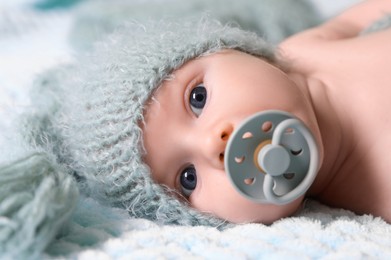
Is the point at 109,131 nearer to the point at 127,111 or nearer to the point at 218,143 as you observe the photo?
the point at 127,111

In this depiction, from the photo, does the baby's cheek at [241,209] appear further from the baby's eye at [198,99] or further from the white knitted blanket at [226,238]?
the baby's eye at [198,99]

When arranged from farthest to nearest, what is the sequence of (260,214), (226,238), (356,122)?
(356,122), (260,214), (226,238)

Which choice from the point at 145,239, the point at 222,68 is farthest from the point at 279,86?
the point at 145,239

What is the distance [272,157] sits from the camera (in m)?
0.89

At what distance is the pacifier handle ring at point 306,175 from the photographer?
2.95 feet

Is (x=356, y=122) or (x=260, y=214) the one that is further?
(x=356, y=122)

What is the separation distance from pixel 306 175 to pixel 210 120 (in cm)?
18

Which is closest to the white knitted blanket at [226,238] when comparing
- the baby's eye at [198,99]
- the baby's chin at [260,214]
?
the baby's chin at [260,214]

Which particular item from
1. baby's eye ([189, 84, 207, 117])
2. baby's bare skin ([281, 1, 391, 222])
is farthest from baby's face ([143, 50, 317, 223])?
baby's bare skin ([281, 1, 391, 222])

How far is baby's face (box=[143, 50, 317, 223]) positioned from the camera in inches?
37.5

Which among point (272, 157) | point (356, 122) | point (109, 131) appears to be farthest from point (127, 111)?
point (356, 122)

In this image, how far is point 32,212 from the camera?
79cm

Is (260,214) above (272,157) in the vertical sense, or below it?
below

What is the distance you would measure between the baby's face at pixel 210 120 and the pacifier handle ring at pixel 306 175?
0.05 meters
